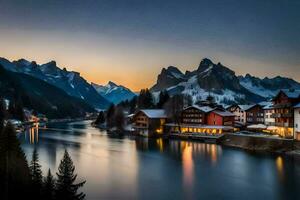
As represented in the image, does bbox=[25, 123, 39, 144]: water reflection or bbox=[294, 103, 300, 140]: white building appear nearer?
bbox=[294, 103, 300, 140]: white building

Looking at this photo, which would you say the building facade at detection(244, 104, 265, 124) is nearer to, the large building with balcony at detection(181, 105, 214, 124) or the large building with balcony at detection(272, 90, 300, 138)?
the large building with balcony at detection(181, 105, 214, 124)

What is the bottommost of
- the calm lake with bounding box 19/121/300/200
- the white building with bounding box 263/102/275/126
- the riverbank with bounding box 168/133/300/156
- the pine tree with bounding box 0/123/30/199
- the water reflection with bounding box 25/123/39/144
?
the calm lake with bounding box 19/121/300/200

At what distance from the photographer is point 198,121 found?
68.6m

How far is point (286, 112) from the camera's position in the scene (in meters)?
45.9

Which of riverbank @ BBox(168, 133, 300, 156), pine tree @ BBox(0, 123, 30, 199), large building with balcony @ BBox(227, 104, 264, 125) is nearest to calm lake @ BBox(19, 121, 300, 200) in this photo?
riverbank @ BBox(168, 133, 300, 156)

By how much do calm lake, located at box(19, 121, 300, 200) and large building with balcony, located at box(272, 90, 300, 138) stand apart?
6248mm

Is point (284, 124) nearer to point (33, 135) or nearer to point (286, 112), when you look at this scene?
point (286, 112)

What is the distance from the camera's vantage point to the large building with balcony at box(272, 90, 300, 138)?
44.5 m

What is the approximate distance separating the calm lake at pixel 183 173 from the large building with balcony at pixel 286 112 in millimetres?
6248

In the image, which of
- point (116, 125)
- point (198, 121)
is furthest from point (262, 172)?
point (116, 125)

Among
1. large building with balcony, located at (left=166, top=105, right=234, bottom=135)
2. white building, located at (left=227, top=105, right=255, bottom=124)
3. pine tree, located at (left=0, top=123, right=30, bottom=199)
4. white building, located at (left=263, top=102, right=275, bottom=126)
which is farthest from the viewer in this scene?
white building, located at (left=227, top=105, right=255, bottom=124)

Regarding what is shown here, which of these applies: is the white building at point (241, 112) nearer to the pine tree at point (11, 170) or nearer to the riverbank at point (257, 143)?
the riverbank at point (257, 143)

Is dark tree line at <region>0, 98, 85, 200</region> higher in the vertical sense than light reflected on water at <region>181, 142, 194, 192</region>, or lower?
higher

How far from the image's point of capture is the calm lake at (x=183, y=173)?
2427cm
